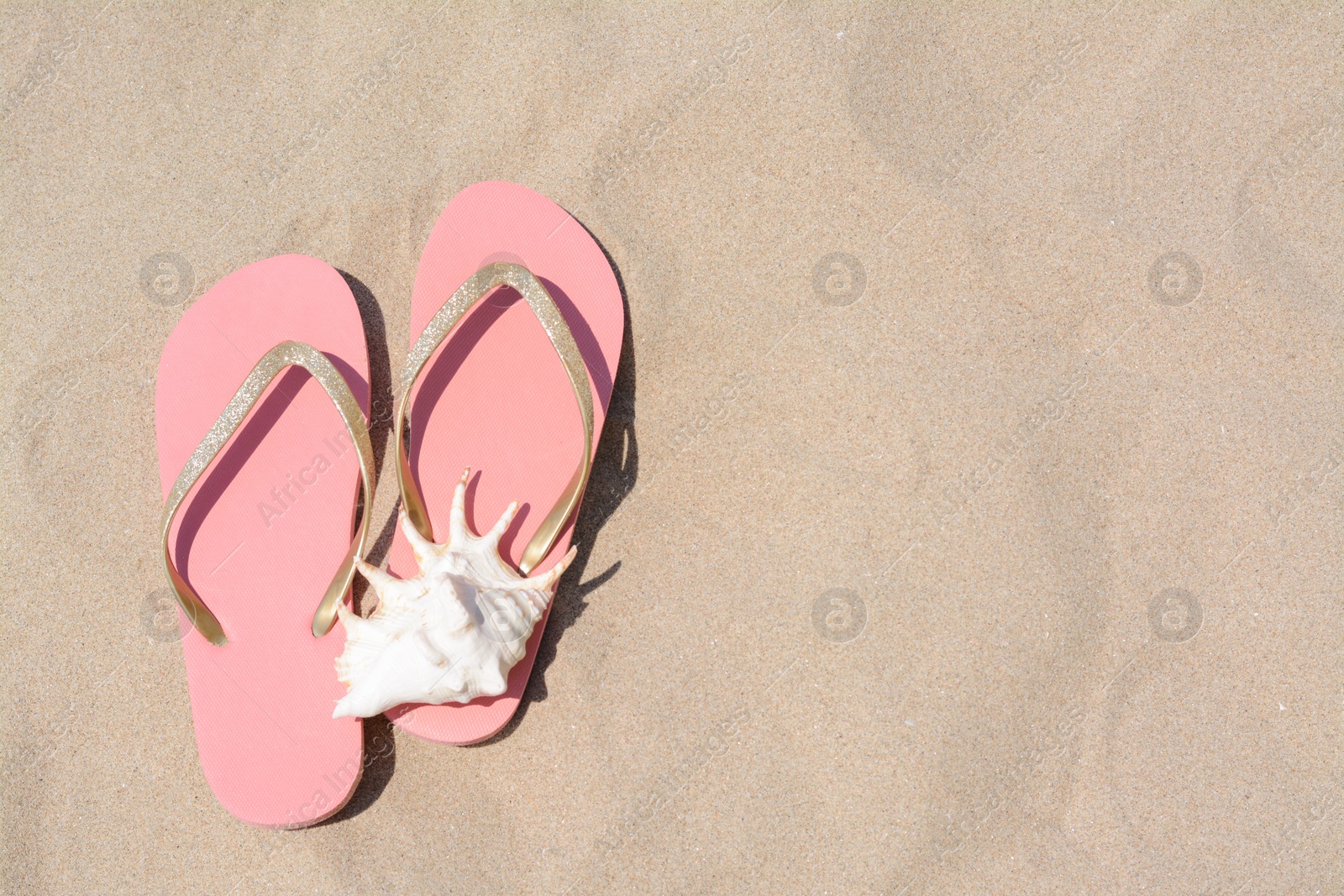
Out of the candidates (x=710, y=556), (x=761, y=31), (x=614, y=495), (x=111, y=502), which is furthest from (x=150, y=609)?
(x=761, y=31)

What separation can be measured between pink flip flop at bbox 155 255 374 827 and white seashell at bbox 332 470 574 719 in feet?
0.76

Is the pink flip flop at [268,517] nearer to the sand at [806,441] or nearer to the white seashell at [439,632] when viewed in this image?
the sand at [806,441]

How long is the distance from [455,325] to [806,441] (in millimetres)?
1137

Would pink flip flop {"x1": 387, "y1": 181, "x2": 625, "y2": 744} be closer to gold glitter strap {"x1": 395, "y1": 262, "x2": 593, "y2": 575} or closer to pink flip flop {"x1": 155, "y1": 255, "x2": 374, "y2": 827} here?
gold glitter strap {"x1": 395, "y1": 262, "x2": 593, "y2": 575}

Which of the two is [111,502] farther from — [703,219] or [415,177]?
[703,219]

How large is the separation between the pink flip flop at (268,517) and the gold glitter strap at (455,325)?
0.12 meters

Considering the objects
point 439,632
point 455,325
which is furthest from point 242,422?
point 439,632

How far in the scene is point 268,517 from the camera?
2629 millimetres

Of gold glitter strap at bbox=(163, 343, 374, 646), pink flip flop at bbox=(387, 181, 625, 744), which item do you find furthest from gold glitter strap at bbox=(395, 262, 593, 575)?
gold glitter strap at bbox=(163, 343, 374, 646)

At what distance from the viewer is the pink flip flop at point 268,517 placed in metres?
2.46

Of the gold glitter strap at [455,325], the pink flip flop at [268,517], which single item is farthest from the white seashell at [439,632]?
the pink flip flop at [268,517]

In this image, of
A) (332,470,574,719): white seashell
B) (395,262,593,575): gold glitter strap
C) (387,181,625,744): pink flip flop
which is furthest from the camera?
(387,181,625,744): pink flip flop

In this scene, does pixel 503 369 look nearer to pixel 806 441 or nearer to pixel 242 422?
pixel 242 422

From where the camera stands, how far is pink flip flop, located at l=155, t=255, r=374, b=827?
2.46 meters
